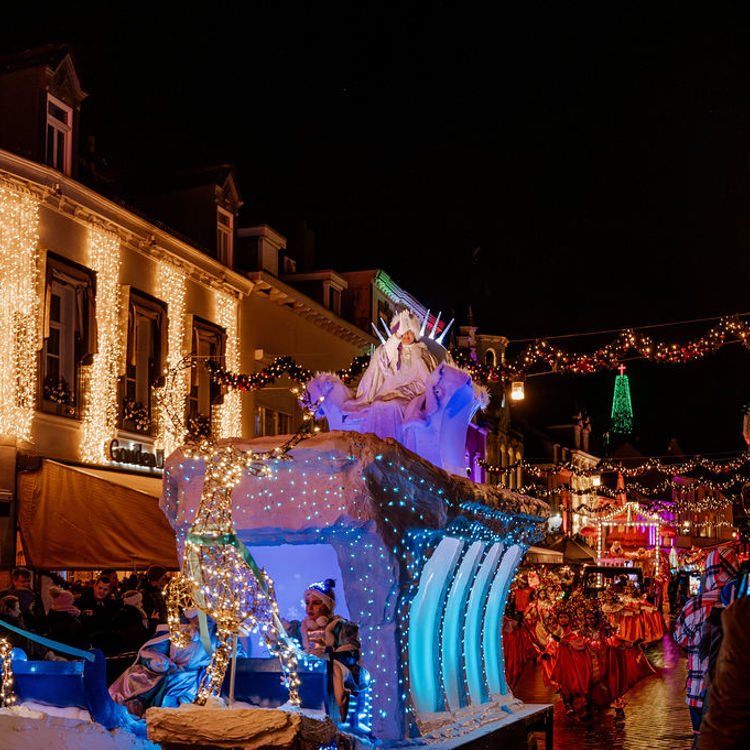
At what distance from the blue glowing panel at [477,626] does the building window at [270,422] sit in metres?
15.5

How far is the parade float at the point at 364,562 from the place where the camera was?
665 centimetres

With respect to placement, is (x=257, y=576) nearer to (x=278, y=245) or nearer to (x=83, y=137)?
(x=83, y=137)

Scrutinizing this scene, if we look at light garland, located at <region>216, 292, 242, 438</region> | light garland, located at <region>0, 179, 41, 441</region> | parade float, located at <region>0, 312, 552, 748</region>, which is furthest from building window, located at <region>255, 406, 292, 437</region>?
parade float, located at <region>0, 312, 552, 748</region>

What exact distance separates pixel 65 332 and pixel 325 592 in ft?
40.9

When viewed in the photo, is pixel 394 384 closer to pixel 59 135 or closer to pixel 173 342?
pixel 59 135

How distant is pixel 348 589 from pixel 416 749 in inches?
46.8

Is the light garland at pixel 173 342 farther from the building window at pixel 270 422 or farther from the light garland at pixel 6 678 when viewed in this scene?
the light garland at pixel 6 678

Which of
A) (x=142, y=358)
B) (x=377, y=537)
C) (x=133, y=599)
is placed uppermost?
(x=142, y=358)

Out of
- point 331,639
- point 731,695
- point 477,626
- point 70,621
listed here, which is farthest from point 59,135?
point 731,695

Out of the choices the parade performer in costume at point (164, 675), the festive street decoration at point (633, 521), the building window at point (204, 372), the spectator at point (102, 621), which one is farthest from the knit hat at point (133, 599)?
the festive street decoration at point (633, 521)

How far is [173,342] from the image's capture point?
22641 millimetres

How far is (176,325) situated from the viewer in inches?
896

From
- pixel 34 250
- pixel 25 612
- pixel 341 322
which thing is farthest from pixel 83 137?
pixel 25 612

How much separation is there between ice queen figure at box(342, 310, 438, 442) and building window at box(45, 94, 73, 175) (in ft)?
34.5
